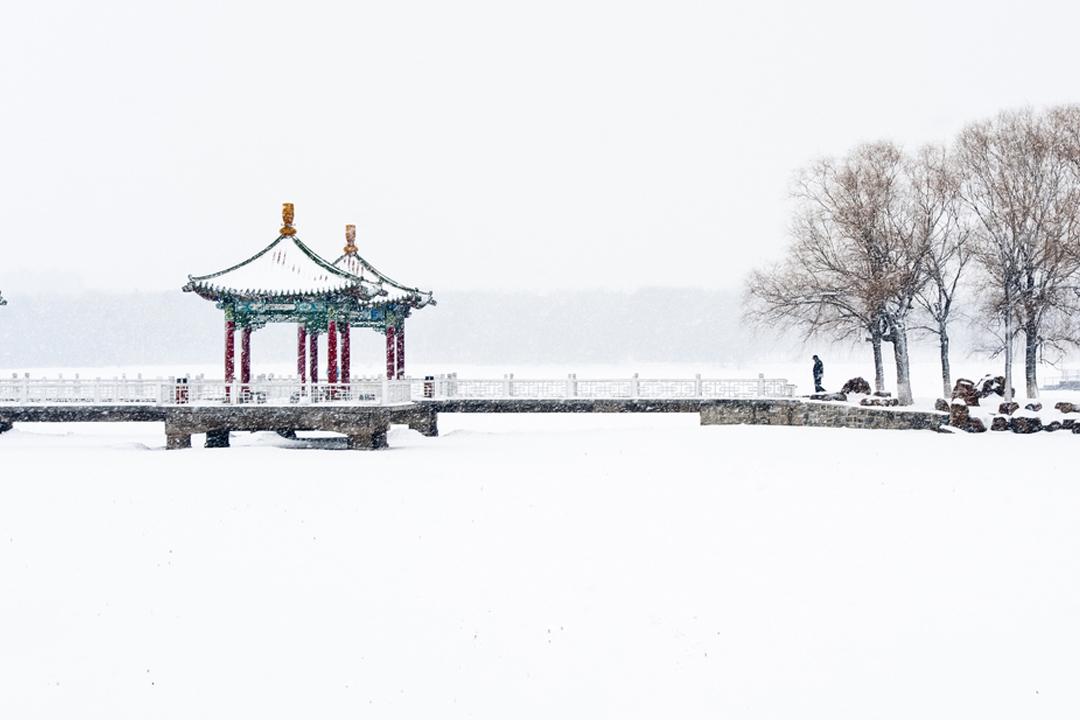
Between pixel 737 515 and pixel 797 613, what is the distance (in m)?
4.38

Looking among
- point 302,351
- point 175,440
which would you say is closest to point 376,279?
point 302,351

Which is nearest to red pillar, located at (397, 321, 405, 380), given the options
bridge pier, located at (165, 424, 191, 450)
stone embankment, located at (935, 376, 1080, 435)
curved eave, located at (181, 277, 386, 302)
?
curved eave, located at (181, 277, 386, 302)

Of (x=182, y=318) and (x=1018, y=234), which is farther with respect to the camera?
(x=182, y=318)

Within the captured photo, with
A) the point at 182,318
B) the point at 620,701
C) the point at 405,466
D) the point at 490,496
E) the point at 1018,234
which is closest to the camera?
the point at 620,701

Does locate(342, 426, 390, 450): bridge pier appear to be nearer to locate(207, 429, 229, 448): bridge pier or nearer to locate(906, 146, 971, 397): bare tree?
locate(207, 429, 229, 448): bridge pier

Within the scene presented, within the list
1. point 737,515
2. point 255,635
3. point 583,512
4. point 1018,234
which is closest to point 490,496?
point 583,512

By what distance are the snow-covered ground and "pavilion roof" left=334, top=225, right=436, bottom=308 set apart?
12894 millimetres

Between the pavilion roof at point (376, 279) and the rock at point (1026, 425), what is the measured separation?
18431 mm

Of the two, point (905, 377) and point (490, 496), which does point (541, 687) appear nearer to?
point (490, 496)

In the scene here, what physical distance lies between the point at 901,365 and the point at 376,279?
18.9m

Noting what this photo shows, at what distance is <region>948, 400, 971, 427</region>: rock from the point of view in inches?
1011

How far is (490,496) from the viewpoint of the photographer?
51.5ft

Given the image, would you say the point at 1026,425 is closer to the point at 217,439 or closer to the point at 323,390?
Answer: the point at 323,390

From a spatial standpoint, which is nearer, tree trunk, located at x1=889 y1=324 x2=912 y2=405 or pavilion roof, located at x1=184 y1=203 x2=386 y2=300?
pavilion roof, located at x1=184 y1=203 x2=386 y2=300
